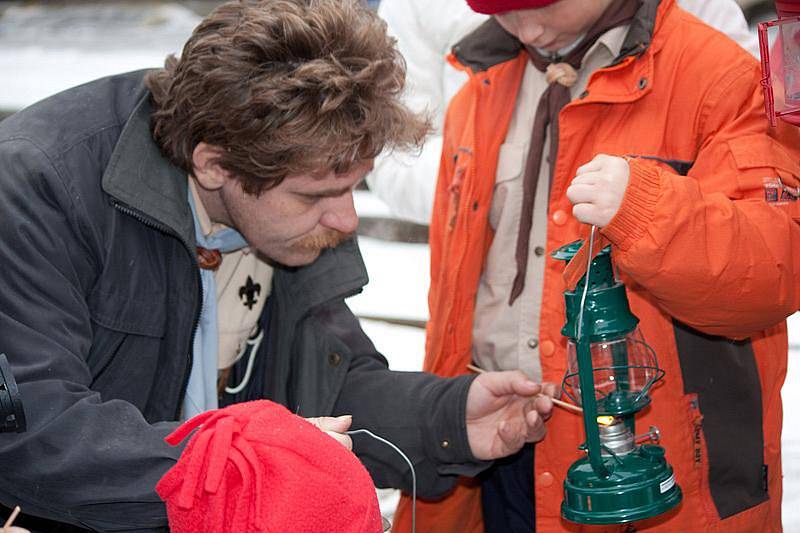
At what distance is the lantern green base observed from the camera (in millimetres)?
1416

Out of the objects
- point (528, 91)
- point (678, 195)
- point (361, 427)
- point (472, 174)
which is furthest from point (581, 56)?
point (361, 427)

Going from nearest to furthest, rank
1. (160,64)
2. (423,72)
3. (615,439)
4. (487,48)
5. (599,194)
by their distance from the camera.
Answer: (599,194), (615,439), (487,48), (423,72), (160,64)

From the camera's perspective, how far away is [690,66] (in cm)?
166

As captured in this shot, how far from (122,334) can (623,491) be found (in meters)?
0.83

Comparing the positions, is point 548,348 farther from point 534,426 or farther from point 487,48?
point 487,48

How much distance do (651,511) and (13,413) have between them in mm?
857

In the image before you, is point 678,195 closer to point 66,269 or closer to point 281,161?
point 281,161

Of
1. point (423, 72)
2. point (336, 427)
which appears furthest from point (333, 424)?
point (423, 72)

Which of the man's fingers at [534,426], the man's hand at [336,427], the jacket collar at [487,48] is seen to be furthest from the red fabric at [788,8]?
the man's hand at [336,427]

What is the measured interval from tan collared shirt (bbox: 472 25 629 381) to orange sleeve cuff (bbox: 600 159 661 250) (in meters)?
0.40

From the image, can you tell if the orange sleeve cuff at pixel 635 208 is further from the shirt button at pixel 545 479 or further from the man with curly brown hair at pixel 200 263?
the shirt button at pixel 545 479

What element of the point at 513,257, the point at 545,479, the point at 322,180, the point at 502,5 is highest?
the point at 502,5

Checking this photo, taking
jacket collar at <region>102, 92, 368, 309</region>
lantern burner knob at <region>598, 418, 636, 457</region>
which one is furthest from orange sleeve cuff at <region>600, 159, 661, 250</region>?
jacket collar at <region>102, 92, 368, 309</region>

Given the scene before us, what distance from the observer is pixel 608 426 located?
151 centimetres
